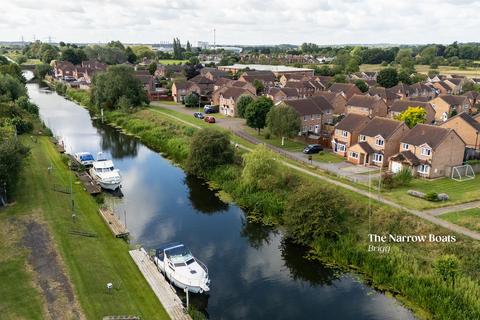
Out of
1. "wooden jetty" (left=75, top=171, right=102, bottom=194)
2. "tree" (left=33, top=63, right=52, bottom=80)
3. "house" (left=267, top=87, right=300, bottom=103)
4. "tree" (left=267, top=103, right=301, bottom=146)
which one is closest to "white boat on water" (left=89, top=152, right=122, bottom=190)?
"wooden jetty" (left=75, top=171, right=102, bottom=194)

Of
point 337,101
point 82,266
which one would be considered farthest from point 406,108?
point 82,266

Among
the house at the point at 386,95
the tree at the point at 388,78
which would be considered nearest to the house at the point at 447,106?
the house at the point at 386,95

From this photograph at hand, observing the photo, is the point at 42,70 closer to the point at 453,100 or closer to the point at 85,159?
the point at 85,159

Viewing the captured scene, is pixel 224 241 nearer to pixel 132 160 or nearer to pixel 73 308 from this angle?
pixel 73 308

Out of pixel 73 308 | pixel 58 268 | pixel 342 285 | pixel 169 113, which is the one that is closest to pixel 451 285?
pixel 342 285

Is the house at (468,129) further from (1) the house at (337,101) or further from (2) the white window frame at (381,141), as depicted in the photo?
(1) the house at (337,101)
